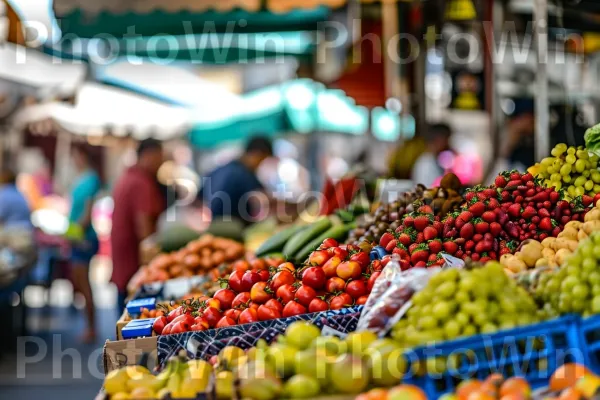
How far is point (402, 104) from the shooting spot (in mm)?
10961

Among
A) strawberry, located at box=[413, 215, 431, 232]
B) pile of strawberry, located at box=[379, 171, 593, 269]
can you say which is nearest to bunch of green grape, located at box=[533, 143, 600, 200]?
pile of strawberry, located at box=[379, 171, 593, 269]

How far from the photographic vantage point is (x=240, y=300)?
3.53m

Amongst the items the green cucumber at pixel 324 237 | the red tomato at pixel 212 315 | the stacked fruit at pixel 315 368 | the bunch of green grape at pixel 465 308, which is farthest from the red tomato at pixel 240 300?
the green cucumber at pixel 324 237

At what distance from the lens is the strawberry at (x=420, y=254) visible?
140 inches

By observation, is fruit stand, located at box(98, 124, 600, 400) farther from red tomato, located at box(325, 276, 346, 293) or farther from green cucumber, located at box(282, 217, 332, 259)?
green cucumber, located at box(282, 217, 332, 259)

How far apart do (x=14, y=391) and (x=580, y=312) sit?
20.4ft

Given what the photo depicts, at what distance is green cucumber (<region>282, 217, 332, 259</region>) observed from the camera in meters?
4.87

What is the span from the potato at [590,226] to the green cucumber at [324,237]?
1.76m

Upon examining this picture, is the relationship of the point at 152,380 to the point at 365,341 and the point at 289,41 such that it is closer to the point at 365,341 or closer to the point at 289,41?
the point at 365,341

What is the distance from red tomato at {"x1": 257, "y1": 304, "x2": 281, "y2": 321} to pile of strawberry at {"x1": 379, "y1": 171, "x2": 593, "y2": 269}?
67cm

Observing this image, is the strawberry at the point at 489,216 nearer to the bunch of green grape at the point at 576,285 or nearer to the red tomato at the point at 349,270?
the red tomato at the point at 349,270

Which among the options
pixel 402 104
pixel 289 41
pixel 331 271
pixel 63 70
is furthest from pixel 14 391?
pixel 402 104

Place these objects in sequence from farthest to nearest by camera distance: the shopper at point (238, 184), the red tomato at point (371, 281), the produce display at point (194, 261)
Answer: the shopper at point (238, 184) → the produce display at point (194, 261) → the red tomato at point (371, 281)

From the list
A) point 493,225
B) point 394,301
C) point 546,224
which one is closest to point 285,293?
point 394,301
